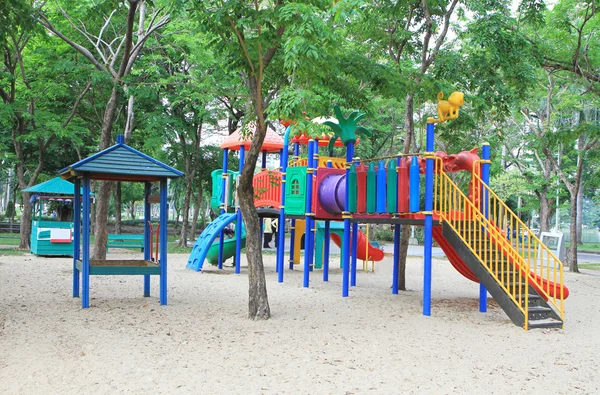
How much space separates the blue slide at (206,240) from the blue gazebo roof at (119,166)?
5671 millimetres

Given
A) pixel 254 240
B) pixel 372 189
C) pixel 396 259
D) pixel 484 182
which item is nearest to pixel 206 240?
pixel 396 259

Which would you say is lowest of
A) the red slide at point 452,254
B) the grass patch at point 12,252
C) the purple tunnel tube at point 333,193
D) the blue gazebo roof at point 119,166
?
the grass patch at point 12,252

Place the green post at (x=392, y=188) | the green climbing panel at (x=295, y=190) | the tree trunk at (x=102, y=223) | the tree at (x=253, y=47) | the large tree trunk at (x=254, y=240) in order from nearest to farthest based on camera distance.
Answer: the tree at (x=253, y=47) → the large tree trunk at (x=254, y=240) → the green post at (x=392, y=188) → the tree trunk at (x=102, y=223) → the green climbing panel at (x=295, y=190)

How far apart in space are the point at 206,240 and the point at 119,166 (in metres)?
6.56

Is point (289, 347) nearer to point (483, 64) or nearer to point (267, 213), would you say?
point (483, 64)

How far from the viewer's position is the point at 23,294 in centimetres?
996

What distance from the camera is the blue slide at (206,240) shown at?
14.9 meters

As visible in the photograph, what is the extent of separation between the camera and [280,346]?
21.6ft

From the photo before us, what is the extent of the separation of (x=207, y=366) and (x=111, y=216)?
5083cm

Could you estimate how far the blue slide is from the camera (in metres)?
14.9

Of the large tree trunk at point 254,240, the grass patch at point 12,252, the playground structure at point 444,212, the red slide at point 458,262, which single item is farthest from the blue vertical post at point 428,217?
the grass patch at point 12,252

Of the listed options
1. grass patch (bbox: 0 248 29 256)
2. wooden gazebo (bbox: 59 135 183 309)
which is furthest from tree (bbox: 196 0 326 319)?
grass patch (bbox: 0 248 29 256)

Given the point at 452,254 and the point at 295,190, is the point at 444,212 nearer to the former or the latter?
the point at 452,254

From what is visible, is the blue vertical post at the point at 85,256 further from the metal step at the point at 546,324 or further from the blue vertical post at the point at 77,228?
the metal step at the point at 546,324
